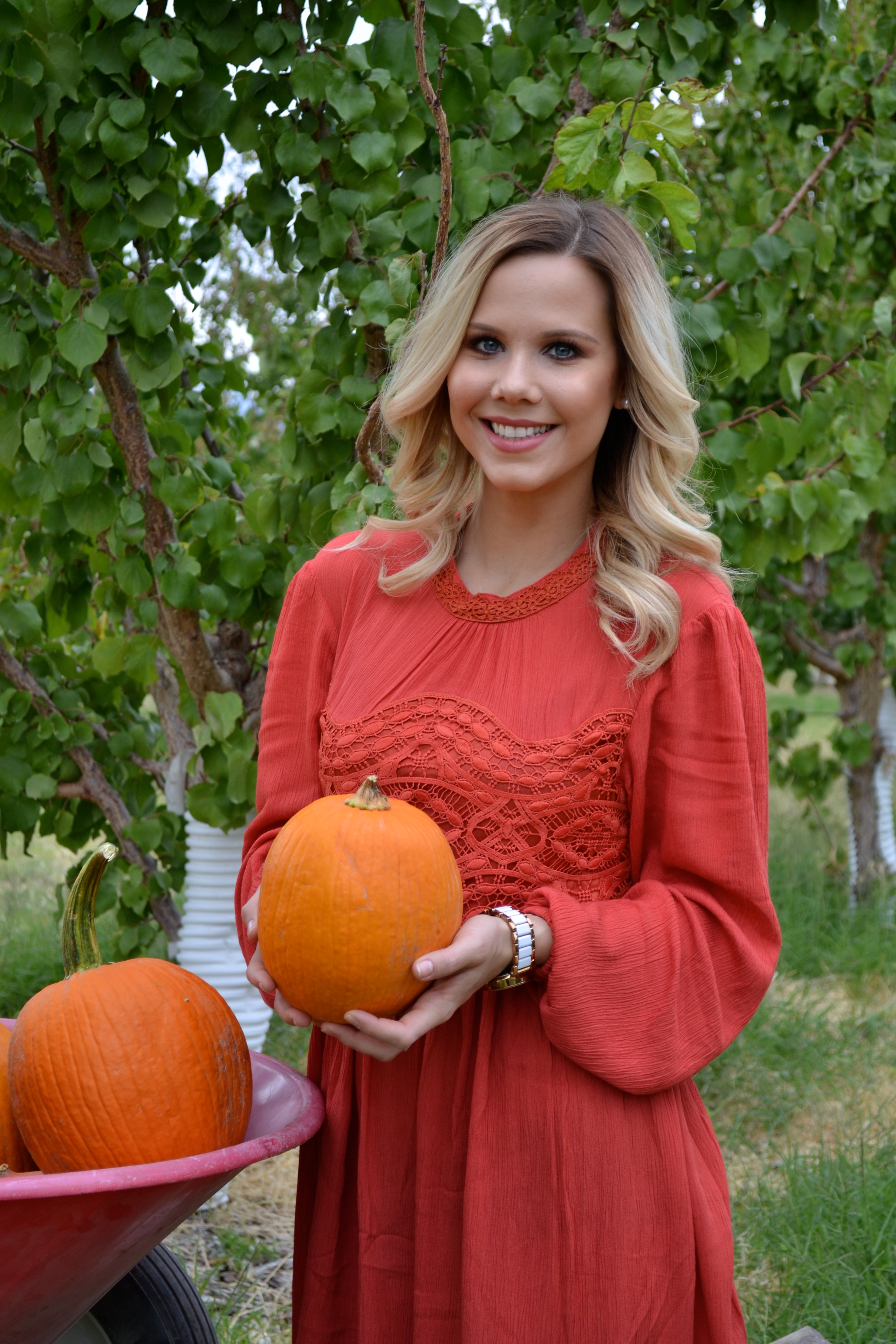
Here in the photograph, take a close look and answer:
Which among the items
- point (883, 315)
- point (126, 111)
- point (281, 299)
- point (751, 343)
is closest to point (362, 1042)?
point (126, 111)

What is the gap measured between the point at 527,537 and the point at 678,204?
820 mm

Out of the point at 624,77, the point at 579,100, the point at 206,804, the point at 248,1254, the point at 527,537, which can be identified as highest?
the point at 579,100

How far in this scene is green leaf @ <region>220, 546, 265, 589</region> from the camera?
2.90 m

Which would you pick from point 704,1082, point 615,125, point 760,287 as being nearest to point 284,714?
point 615,125

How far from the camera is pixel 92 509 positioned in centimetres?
290

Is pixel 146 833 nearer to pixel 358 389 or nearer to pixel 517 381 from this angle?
pixel 358 389

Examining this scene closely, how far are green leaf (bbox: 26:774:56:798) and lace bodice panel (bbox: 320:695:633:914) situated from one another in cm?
192

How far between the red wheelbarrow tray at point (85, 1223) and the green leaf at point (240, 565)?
1706 millimetres

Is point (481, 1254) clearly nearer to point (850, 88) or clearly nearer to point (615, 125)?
point (615, 125)

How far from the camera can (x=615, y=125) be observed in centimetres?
214

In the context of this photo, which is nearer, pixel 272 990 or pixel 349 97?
pixel 272 990

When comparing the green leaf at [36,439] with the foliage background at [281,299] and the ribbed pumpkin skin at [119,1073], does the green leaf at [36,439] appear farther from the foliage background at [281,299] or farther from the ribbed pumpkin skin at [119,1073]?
the ribbed pumpkin skin at [119,1073]

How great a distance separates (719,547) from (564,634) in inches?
9.7

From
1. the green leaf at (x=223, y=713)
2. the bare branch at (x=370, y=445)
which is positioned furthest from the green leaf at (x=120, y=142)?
the green leaf at (x=223, y=713)
